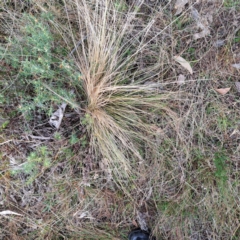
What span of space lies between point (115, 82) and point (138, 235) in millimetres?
1208

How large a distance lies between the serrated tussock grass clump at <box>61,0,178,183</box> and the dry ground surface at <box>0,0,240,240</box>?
0.01m

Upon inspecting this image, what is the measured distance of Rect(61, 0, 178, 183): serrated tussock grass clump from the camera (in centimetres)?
200

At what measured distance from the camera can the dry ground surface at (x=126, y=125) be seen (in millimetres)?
2047

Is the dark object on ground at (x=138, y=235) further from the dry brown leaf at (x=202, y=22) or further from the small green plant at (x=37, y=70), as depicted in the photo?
the dry brown leaf at (x=202, y=22)

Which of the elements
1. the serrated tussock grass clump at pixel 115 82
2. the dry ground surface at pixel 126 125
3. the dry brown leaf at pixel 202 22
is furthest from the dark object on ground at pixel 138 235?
the dry brown leaf at pixel 202 22

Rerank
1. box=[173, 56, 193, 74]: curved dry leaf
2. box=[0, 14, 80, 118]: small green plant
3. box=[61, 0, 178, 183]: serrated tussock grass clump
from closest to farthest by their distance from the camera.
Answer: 1. box=[0, 14, 80, 118]: small green plant
2. box=[61, 0, 178, 183]: serrated tussock grass clump
3. box=[173, 56, 193, 74]: curved dry leaf

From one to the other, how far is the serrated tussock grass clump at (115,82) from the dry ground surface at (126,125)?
1cm

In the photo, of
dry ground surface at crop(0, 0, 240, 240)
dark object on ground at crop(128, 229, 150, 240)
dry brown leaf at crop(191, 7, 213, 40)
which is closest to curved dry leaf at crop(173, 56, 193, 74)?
dry ground surface at crop(0, 0, 240, 240)

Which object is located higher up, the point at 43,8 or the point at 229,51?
the point at 229,51

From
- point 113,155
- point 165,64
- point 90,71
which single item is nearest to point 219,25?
point 165,64

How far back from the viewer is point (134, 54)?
80.7 inches

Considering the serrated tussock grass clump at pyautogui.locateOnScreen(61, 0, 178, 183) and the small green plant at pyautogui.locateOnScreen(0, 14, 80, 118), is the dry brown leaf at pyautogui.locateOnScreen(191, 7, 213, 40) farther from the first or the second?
the small green plant at pyautogui.locateOnScreen(0, 14, 80, 118)

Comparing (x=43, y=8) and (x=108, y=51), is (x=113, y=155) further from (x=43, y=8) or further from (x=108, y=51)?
(x=43, y=8)

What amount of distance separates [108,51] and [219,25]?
0.93m
